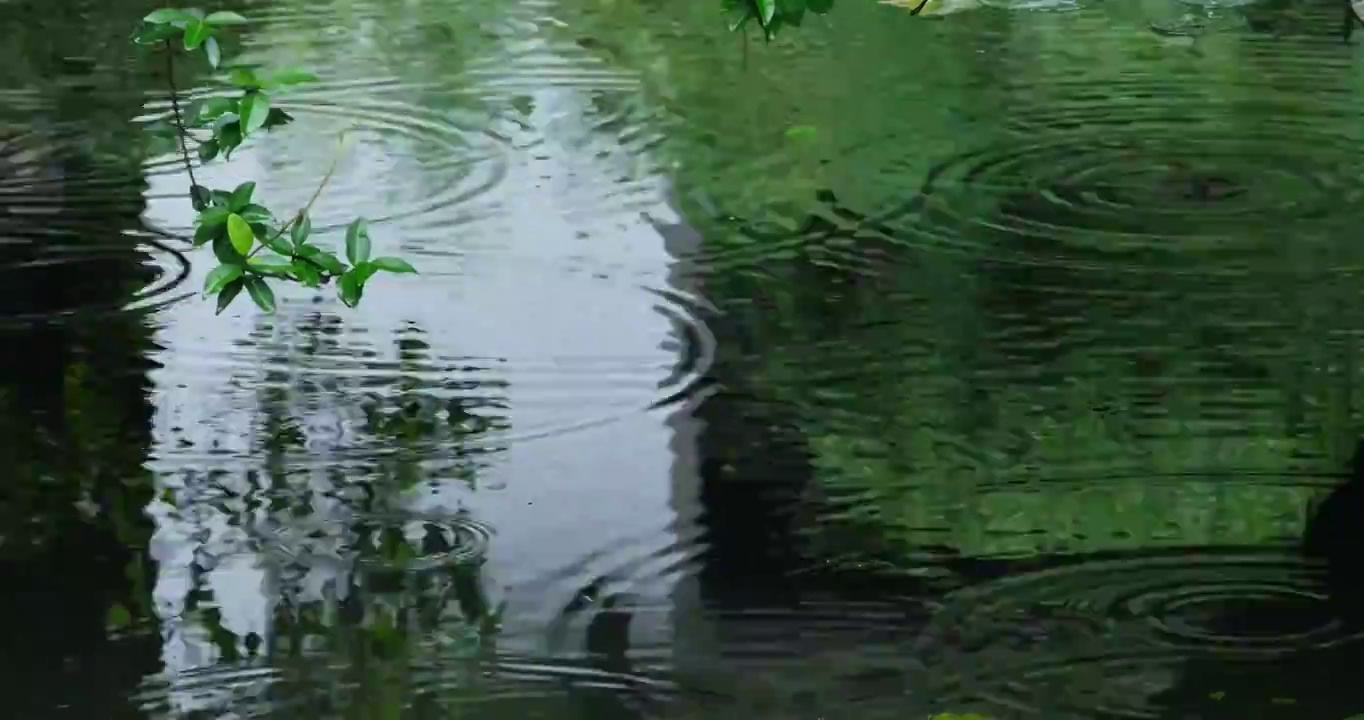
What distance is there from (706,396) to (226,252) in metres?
1.01

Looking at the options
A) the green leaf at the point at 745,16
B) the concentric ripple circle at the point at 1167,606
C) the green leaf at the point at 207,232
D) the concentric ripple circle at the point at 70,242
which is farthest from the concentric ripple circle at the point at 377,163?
the concentric ripple circle at the point at 1167,606

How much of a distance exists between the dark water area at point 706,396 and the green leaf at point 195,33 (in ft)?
2.44

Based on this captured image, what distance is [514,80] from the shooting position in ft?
15.0

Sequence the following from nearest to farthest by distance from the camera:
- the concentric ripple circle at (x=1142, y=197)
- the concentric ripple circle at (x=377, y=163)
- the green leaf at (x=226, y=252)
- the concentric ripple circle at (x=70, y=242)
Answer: the green leaf at (x=226, y=252), the concentric ripple circle at (x=70, y=242), the concentric ripple circle at (x=1142, y=197), the concentric ripple circle at (x=377, y=163)

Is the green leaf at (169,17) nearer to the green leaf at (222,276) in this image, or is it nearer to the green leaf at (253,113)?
the green leaf at (253,113)

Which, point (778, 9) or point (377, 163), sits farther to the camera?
point (377, 163)

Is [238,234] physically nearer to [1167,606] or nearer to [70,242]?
[1167,606]

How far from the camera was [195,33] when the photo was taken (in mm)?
2150

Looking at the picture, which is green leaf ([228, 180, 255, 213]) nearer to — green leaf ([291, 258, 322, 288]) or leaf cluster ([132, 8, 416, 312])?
leaf cluster ([132, 8, 416, 312])

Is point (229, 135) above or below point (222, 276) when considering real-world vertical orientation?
above

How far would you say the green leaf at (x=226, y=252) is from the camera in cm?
214

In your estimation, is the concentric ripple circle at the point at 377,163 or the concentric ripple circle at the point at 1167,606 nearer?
the concentric ripple circle at the point at 1167,606

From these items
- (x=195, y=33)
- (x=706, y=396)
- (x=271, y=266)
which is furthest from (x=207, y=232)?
(x=706, y=396)

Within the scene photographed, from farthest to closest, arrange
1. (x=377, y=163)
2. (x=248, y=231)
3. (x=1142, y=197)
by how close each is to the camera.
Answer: (x=377, y=163) < (x=1142, y=197) < (x=248, y=231)
